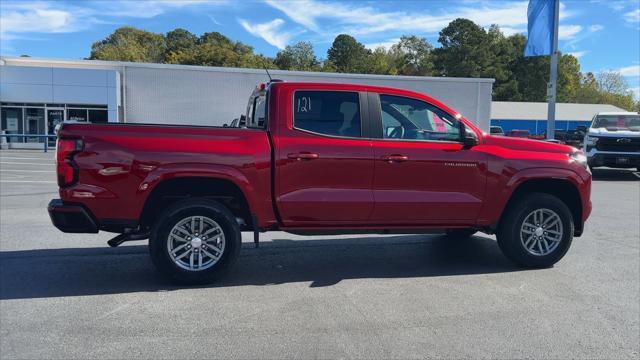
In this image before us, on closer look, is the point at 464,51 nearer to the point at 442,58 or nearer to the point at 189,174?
the point at 442,58

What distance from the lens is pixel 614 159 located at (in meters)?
15.7

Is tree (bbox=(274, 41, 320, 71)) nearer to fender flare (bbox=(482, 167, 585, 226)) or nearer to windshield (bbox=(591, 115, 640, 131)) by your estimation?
windshield (bbox=(591, 115, 640, 131))

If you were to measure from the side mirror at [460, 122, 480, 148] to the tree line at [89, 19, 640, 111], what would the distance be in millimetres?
55745

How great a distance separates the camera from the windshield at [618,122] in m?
16.4

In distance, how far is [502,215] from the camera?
5910 millimetres

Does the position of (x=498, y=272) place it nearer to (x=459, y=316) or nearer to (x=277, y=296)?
(x=459, y=316)

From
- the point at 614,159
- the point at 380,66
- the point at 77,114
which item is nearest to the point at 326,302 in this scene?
the point at 614,159

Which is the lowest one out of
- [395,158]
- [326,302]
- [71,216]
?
[326,302]

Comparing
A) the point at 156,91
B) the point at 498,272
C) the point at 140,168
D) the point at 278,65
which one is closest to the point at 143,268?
the point at 140,168

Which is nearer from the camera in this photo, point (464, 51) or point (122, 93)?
point (122, 93)

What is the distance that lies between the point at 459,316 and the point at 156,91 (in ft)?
90.8

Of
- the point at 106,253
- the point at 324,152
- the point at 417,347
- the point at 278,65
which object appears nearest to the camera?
the point at 417,347

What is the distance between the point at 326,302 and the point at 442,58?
74.0m

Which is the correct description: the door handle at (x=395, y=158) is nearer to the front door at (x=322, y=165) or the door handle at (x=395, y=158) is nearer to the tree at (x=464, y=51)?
the front door at (x=322, y=165)
